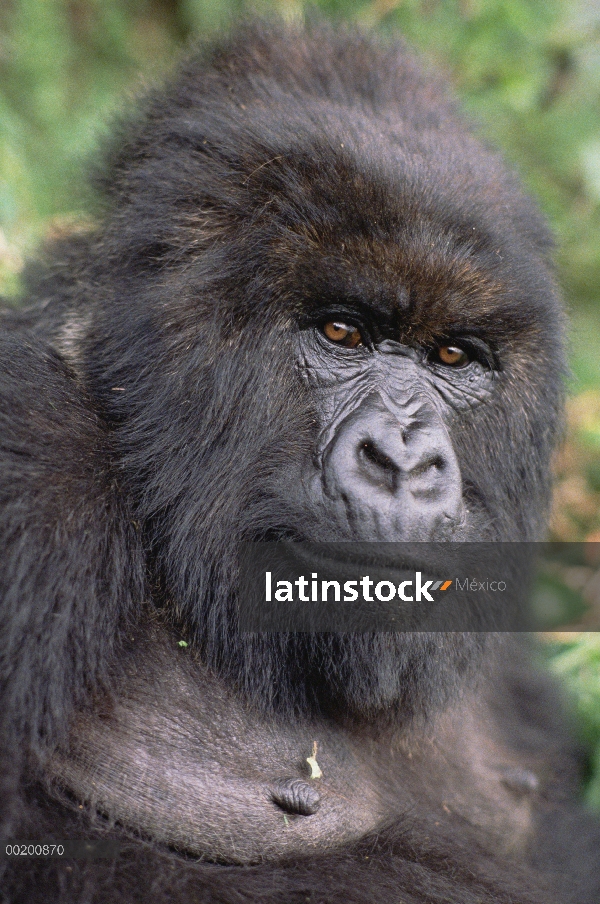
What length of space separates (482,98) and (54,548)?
4.49m

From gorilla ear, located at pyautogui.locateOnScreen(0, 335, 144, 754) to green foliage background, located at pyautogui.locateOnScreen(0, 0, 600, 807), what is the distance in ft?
7.87

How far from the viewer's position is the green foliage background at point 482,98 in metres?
5.44

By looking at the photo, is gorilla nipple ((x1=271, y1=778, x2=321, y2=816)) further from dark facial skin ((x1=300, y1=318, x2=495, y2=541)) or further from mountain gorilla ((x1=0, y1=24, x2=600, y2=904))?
A: dark facial skin ((x1=300, y1=318, x2=495, y2=541))

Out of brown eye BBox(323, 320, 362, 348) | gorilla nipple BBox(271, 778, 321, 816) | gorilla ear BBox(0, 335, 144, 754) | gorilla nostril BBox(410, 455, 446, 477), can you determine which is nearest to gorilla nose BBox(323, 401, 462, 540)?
gorilla nostril BBox(410, 455, 446, 477)

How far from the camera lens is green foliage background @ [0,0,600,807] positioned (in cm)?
544

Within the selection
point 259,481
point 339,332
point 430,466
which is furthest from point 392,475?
A: point 339,332

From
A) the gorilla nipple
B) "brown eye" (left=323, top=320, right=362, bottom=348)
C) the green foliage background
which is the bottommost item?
the gorilla nipple

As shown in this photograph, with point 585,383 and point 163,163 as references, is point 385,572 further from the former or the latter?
point 585,383

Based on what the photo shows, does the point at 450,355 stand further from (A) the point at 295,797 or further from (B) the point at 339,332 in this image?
(A) the point at 295,797

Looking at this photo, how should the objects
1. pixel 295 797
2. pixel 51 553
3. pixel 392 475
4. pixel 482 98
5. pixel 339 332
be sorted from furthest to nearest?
pixel 482 98 → pixel 339 332 → pixel 295 797 → pixel 392 475 → pixel 51 553

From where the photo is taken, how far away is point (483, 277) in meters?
2.82

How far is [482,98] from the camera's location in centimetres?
571

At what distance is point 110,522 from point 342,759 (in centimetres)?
108

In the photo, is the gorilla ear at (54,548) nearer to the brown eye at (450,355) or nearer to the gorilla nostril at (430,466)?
the gorilla nostril at (430,466)
